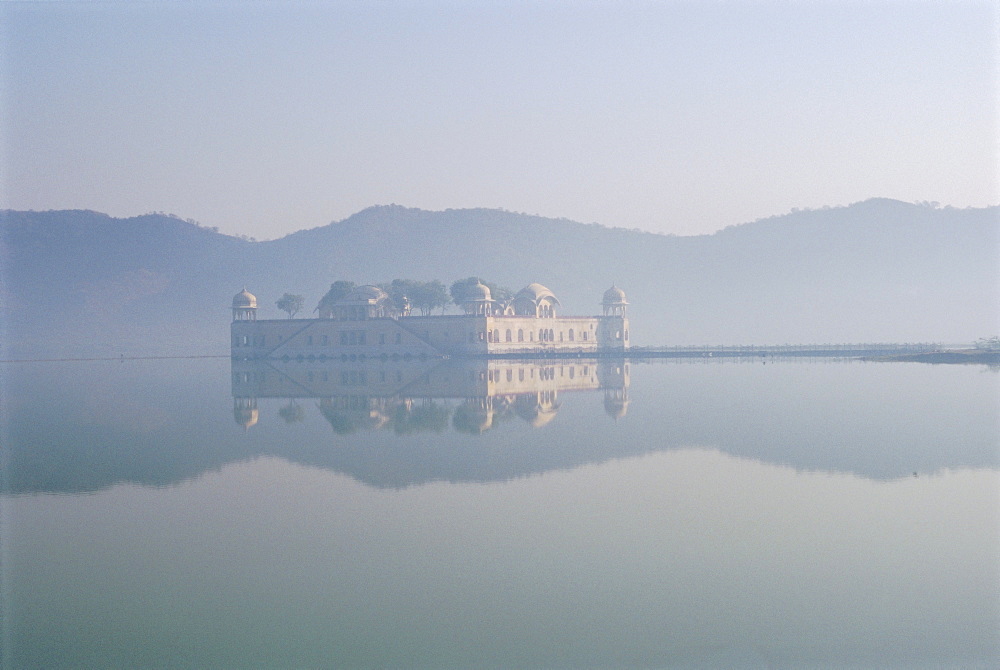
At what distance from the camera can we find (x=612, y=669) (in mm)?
10891

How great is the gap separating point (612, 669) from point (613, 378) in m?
47.6

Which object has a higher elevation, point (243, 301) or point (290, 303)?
point (290, 303)

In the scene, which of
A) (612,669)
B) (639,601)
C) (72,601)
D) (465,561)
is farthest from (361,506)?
(612,669)

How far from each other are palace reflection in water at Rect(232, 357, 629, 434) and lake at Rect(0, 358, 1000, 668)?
5.60ft

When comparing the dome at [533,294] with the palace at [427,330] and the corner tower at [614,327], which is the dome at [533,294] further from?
the corner tower at [614,327]

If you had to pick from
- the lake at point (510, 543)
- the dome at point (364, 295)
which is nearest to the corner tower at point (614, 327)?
the dome at point (364, 295)

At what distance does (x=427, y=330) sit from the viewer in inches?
3725

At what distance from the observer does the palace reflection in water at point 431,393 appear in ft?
112

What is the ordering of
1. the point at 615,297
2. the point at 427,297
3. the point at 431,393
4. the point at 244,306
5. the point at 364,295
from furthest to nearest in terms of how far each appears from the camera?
the point at 427,297 < the point at 615,297 < the point at 244,306 < the point at 364,295 < the point at 431,393

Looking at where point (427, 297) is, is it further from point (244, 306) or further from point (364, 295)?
point (244, 306)

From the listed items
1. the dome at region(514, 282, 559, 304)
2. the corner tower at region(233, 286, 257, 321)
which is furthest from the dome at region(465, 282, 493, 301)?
the corner tower at region(233, 286, 257, 321)

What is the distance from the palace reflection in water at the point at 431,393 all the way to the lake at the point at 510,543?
171 centimetres

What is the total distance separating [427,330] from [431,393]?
48.6 meters

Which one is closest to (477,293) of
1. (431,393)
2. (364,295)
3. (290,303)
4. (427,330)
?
(427,330)
